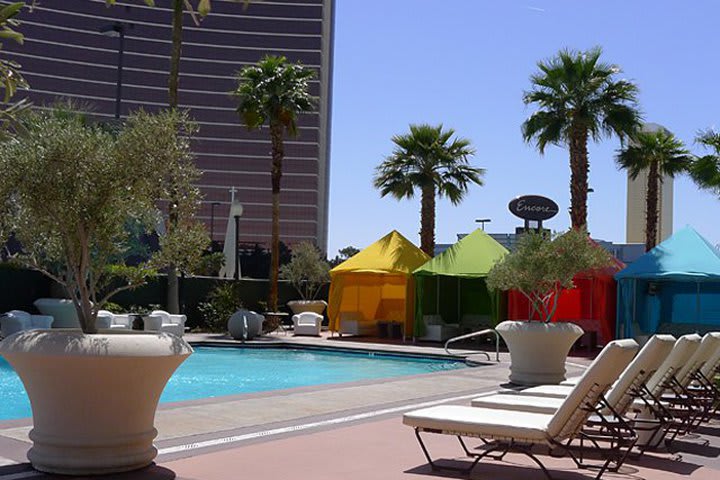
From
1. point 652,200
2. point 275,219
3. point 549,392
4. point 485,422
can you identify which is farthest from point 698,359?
point 652,200

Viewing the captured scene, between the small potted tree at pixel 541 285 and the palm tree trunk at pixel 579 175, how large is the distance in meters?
6.93

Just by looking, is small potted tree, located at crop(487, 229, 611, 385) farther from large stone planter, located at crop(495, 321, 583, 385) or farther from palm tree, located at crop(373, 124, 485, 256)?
palm tree, located at crop(373, 124, 485, 256)

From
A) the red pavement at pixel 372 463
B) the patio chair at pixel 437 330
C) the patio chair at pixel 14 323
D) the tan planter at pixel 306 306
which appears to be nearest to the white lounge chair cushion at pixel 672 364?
the red pavement at pixel 372 463

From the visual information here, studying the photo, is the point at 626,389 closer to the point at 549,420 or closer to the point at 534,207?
the point at 549,420

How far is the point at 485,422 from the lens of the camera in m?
6.07

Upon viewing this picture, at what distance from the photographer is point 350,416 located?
355 inches

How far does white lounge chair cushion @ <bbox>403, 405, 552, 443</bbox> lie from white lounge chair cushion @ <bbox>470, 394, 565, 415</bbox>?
16cm

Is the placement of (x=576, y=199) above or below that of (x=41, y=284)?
A: above

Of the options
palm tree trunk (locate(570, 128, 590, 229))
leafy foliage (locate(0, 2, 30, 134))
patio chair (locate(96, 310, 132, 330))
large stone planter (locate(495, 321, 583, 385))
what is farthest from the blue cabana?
leafy foliage (locate(0, 2, 30, 134))

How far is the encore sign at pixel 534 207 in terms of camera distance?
24.8 metres

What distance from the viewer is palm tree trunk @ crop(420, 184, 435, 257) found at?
1064 inches

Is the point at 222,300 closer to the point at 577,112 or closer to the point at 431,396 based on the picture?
the point at 577,112

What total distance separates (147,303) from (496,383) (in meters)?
15.0

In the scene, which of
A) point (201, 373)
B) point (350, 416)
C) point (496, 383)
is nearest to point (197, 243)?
point (350, 416)
